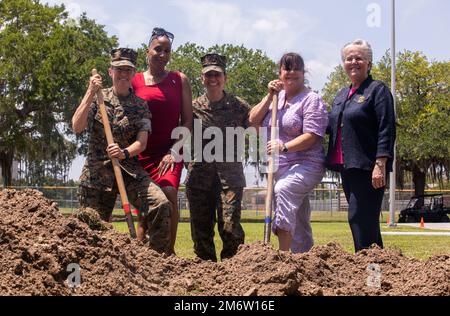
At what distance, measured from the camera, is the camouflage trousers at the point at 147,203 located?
5.71 metres

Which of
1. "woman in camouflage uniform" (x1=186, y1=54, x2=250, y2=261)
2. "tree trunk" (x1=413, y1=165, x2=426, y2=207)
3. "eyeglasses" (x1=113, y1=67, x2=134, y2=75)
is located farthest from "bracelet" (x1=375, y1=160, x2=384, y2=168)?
"tree trunk" (x1=413, y1=165, x2=426, y2=207)

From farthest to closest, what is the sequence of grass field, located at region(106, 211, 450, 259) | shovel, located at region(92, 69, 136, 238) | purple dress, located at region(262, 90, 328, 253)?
1. grass field, located at region(106, 211, 450, 259)
2. shovel, located at region(92, 69, 136, 238)
3. purple dress, located at region(262, 90, 328, 253)

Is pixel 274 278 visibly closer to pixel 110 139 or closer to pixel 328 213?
pixel 110 139

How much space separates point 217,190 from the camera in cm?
654

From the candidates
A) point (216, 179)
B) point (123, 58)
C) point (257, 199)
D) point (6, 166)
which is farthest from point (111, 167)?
point (6, 166)

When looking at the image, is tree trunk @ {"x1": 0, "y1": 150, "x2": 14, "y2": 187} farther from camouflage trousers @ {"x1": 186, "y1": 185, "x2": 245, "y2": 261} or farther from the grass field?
camouflage trousers @ {"x1": 186, "y1": 185, "x2": 245, "y2": 261}

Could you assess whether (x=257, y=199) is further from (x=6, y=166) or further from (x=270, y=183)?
(x=270, y=183)

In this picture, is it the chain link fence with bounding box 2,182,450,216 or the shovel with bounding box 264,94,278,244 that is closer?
the shovel with bounding box 264,94,278,244

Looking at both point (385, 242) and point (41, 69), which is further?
point (41, 69)

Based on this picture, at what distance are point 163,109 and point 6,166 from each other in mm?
30547

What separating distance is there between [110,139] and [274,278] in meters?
2.34

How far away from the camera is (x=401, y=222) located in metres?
31.2

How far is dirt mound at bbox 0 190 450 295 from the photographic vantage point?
12.6 ft

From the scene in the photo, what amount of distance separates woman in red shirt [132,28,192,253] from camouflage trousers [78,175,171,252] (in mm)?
324
